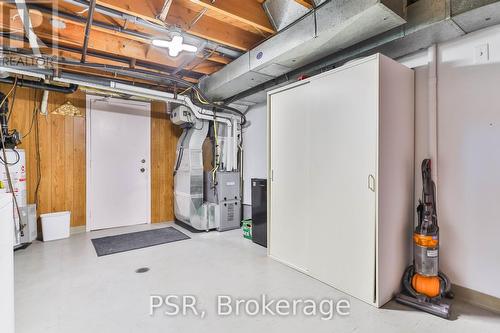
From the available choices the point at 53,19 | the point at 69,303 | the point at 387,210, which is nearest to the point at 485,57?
the point at 387,210

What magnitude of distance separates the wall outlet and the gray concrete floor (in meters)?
2.03

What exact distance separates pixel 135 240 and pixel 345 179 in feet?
10.4

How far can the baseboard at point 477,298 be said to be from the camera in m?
2.02

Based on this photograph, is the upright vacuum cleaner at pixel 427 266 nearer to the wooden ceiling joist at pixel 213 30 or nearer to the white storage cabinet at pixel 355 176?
the white storage cabinet at pixel 355 176

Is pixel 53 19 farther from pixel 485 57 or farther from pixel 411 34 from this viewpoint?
pixel 485 57

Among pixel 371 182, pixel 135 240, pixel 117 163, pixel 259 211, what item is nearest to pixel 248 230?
pixel 259 211

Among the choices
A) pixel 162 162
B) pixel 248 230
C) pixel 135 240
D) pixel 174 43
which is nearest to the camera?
pixel 174 43

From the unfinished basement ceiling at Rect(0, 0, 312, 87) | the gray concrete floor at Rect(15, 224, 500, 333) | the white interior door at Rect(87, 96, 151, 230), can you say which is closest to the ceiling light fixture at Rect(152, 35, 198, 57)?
the unfinished basement ceiling at Rect(0, 0, 312, 87)

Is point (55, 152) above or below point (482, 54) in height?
below

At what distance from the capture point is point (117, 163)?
456cm

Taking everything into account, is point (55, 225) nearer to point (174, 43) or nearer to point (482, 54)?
point (174, 43)

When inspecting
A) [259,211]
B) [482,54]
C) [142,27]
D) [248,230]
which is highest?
[142,27]

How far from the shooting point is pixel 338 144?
2.37 m

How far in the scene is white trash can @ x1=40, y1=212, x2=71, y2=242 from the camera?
12.3ft
